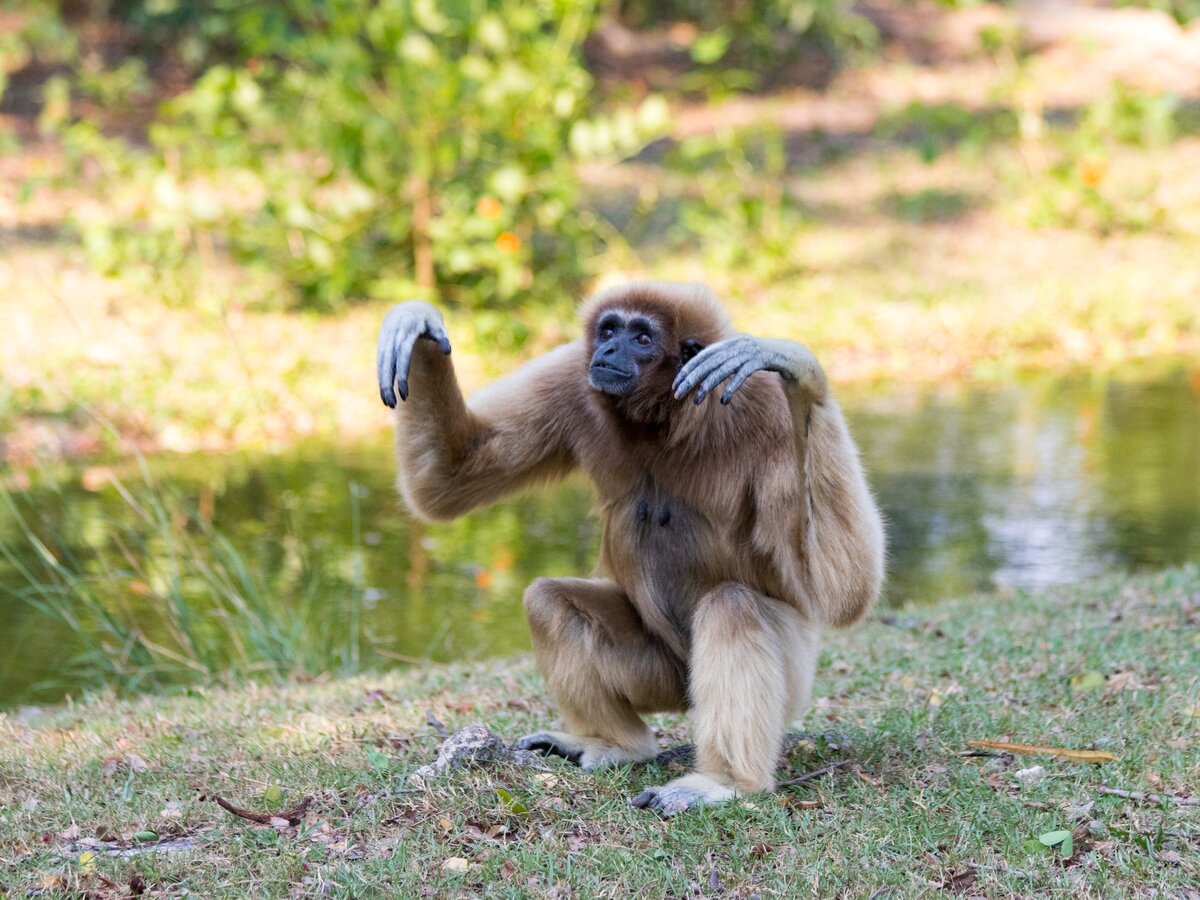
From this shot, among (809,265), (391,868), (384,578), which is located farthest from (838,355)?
(391,868)

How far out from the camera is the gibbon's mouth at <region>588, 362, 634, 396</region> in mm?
4145

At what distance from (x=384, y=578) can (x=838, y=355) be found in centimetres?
653

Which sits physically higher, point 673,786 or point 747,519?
point 747,519

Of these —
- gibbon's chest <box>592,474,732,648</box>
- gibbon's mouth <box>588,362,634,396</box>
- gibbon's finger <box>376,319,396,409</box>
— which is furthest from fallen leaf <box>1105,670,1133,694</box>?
gibbon's finger <box>376,319,396,409</box>

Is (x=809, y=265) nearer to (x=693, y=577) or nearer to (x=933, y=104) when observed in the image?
(x=933, y=104)

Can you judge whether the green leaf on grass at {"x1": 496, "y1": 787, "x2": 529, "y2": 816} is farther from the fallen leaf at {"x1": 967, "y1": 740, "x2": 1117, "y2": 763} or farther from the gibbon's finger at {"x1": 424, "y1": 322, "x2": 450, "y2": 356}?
the fallen leaf at {"x1": 967, "y1": 740, "x2": 1117, "y2": 763}

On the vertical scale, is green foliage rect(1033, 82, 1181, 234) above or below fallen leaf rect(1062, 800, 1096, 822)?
above

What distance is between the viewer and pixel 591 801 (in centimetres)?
415

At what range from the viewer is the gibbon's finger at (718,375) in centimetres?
374

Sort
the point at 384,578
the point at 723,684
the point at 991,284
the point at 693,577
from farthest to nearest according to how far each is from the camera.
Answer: the point at 991,284, the point at 384,578, the point at 693,577, the point at 723,684

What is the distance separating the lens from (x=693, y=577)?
4.38 meters

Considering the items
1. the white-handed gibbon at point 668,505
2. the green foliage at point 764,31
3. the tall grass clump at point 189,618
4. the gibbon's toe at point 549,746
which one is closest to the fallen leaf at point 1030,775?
the white-handed gibbon at point 668,505

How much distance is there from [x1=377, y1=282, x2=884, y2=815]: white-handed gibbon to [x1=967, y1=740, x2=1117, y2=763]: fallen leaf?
2.43 ft

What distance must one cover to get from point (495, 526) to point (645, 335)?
544 cm
